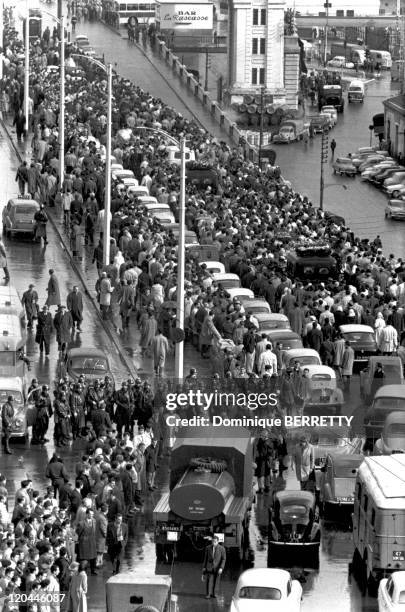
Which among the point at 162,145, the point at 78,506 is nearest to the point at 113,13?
the point at 162,145

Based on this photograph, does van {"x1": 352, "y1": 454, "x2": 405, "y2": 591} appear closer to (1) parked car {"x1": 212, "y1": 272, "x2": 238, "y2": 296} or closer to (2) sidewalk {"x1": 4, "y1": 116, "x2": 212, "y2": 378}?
(2) sidewalk {"x1": 4, "y1": 116, "x2": 212, "y2": 378}

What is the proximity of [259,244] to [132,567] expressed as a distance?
32332 millimetres

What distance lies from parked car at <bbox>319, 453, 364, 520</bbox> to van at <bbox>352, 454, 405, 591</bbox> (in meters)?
2.38

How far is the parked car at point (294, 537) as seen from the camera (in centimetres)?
5416

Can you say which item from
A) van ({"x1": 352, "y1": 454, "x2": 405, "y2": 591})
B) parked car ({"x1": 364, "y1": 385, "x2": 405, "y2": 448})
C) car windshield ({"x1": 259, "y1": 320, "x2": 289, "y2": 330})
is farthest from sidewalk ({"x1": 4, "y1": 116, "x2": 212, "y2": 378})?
van ({"x1": 352, "y1": 454, "x2": 405, "y2": 591})

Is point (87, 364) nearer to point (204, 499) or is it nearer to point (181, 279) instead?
point (181, 279)

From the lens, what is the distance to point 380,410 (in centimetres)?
6544

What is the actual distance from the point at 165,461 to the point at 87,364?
24.6ft

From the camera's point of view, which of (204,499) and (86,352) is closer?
(204,499)

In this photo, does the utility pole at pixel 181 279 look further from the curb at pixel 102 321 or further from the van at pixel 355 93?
the van at pixel 355 93

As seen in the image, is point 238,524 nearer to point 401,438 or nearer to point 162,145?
point 401,438

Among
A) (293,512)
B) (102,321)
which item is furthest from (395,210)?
(293,512)

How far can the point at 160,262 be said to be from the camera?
7900cm

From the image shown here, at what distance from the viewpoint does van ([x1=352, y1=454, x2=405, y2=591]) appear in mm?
51812
